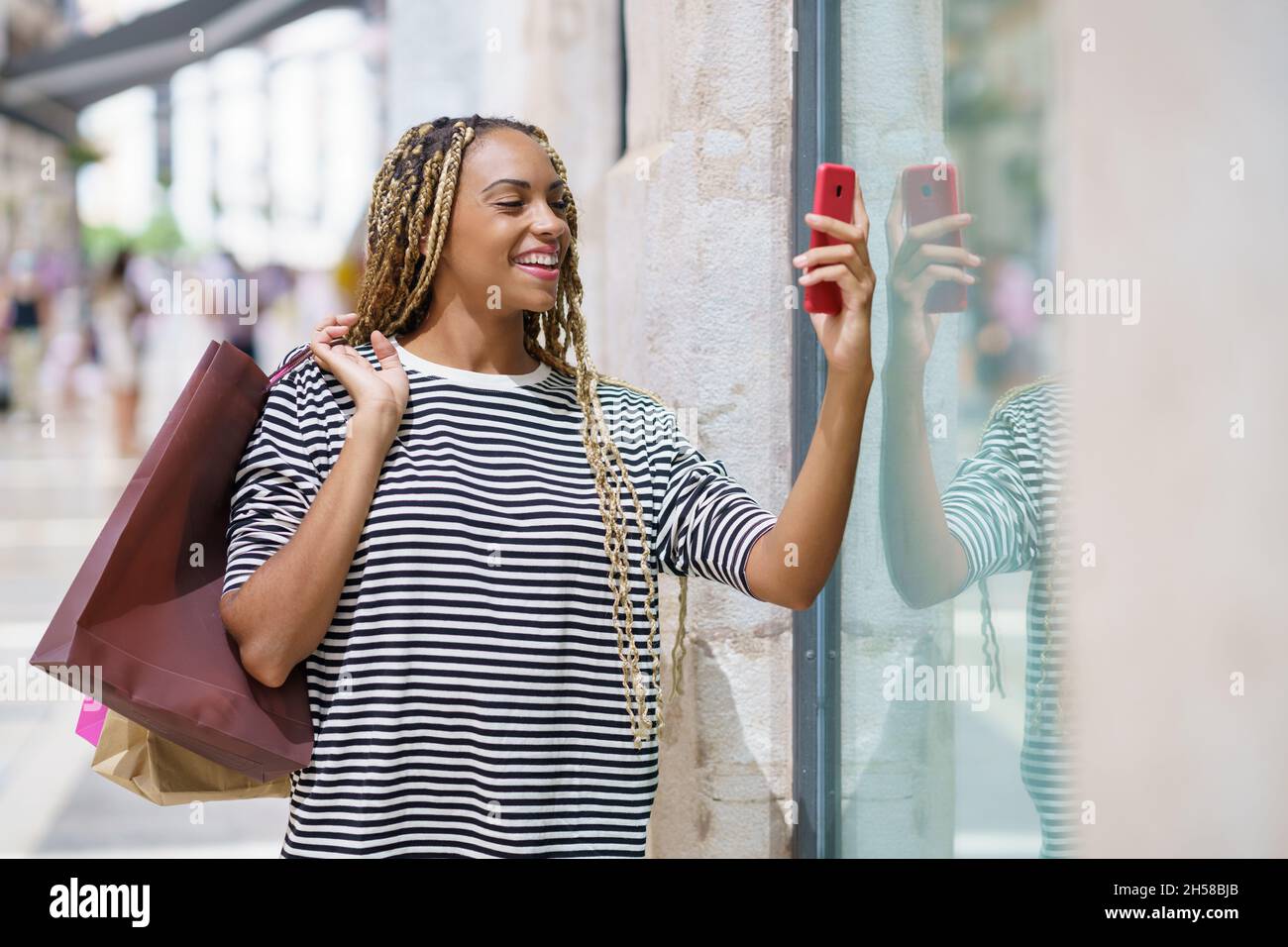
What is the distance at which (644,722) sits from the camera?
2.26 meters

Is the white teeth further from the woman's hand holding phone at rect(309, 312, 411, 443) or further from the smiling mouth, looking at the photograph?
the woman's hand holding phone at rect(309, 312, 411, 443)

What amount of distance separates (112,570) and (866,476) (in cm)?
140

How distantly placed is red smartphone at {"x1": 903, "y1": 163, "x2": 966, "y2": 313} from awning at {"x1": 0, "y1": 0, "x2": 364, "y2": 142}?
18.3 meters

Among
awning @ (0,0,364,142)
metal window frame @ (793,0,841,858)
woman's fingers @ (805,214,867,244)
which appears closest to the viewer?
woman's fingers @ (805,214,867,244)

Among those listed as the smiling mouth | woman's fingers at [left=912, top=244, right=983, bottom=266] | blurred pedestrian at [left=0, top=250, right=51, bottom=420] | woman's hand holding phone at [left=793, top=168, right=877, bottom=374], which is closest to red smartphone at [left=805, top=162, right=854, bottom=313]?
woman's hand holding phone at [left=793, top=168, right=877, bottom=374]

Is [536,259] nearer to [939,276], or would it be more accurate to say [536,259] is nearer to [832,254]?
[832,254]

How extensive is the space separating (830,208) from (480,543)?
2.49 feet

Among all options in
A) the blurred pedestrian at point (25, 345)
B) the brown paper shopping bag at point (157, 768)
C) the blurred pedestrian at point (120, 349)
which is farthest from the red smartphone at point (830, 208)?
the blurred pedestrian at point (25, 345)

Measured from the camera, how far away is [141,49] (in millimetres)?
20375

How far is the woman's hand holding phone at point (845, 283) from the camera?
1946mm

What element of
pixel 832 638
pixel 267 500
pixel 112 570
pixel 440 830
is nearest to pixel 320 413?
pixel 267 500

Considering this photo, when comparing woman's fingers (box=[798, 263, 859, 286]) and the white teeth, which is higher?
the white teeth

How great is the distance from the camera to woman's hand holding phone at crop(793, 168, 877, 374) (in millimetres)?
1946

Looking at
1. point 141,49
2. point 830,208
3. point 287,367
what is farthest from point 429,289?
point 141,49
